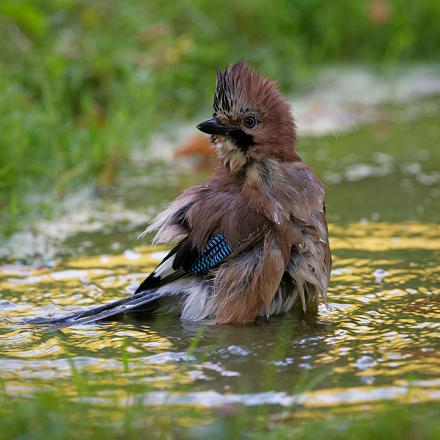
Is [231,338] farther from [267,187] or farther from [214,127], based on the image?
[214,127]

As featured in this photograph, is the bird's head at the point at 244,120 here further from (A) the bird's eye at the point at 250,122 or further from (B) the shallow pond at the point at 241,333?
(B) the shallow pond at the point at 241,333

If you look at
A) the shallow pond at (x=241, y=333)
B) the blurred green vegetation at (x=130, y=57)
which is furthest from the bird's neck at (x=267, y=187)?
the blurred green vegetation at (x=130, y=57)

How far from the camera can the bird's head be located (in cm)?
436

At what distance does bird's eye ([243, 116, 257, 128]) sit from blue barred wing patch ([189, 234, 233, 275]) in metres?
0.50

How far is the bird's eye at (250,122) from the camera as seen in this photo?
4.38 meters

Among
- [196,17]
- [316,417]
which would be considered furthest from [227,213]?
[196,17]

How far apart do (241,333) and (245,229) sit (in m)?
0.43

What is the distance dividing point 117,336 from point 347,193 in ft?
9.80

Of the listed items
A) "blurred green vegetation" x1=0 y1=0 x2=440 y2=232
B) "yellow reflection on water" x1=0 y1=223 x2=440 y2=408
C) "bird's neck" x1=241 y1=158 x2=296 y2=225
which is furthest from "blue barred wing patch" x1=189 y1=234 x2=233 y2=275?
"blurred green vegetation" x1=0 y1=0 x2=440 y2=232

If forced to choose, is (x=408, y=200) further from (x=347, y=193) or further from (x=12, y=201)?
(x=12, y=201)

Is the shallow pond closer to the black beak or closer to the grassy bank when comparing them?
the grassy bank

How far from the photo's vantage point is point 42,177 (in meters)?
6.62

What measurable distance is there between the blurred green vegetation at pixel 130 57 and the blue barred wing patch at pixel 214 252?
6.01 feet

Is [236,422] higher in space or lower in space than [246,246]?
lower
